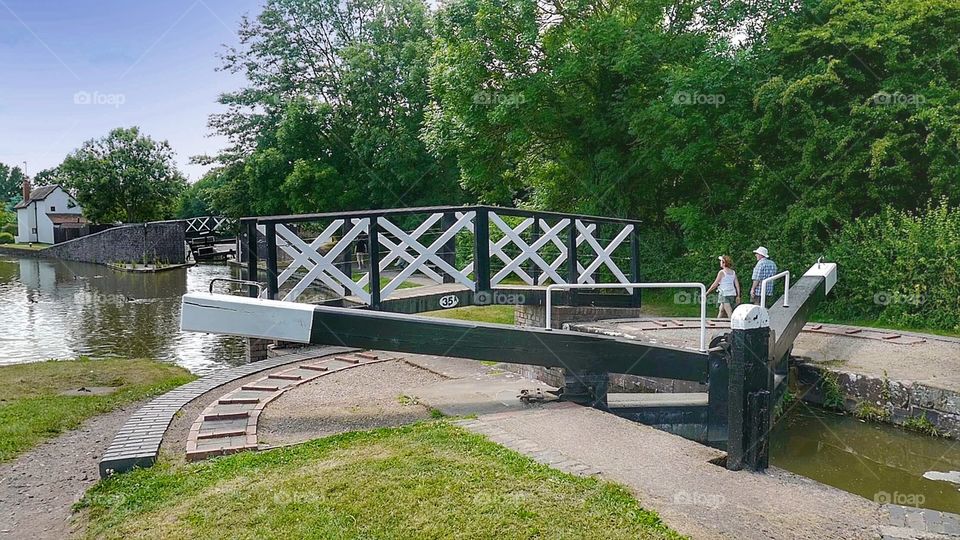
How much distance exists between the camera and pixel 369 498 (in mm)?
3850

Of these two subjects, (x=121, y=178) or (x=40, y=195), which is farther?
(x=40, y=195)

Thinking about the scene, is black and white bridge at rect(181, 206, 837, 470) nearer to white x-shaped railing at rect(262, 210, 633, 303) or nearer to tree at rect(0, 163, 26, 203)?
white x-shaped railing at rect(262, 210, 633, 303)

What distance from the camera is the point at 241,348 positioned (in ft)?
42.0

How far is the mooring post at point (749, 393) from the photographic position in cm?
458

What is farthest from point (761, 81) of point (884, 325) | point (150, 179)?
point (150, 179)

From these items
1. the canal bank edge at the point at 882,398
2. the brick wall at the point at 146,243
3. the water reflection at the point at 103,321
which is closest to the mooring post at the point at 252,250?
the water reflection at the point at 103,321

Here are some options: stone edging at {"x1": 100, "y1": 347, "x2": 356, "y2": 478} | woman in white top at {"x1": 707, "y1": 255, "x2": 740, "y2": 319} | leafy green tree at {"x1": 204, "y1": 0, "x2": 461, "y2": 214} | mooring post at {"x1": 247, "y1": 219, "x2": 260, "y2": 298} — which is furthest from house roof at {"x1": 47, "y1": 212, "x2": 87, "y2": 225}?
woman in white top at {"x1": 707, "y1": 255, "x2": 740, "y2": 319}

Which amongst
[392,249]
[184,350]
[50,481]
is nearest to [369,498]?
[50,481]

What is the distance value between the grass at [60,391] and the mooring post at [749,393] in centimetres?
582

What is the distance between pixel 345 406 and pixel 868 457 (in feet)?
16.9

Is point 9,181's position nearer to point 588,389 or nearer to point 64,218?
point 64,218

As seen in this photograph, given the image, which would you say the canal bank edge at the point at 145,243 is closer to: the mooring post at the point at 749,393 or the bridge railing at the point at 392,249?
the bridge railing at the point at 392,249

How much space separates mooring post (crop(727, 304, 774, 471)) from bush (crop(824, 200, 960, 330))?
761 centimetres

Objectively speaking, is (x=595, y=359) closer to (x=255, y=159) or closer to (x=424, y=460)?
(x=424, y=460)
